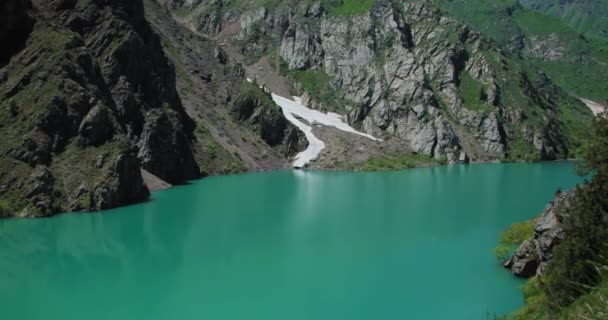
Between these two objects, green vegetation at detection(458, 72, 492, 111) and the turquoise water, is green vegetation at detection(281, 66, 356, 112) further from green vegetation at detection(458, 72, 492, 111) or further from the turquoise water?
the turquoise water

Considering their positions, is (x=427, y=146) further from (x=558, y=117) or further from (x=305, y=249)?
(x=305, y=249)

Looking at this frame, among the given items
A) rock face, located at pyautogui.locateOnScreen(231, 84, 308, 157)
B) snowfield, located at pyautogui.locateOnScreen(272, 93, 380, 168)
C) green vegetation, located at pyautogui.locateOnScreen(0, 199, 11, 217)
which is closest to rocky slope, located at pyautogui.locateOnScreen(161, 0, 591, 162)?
snowfield, located at pyautogui.locateOnScreen(272, 93, 380, 168)

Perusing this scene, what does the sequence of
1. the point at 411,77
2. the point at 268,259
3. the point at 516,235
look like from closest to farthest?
the point at 268,259 → the point at 516,235 → the point at 411,77

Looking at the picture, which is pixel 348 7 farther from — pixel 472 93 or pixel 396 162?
pixel 396 162

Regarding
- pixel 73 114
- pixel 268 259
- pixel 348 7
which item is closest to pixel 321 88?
pixel 348 7

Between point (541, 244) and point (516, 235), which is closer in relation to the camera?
point (541, 244)

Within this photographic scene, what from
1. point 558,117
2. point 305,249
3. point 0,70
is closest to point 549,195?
point 305,249
